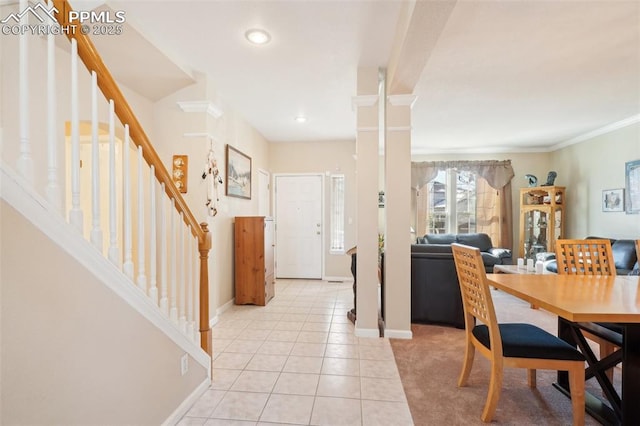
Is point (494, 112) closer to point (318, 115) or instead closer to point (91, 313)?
point (318, 115)

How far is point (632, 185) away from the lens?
172 inches

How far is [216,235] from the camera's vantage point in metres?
3.52

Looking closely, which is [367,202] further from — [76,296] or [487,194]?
[487,194]

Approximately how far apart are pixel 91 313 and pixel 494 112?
4872 millimetres

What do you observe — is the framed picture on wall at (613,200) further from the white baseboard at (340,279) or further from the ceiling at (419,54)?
the white baseboard at (340,279)

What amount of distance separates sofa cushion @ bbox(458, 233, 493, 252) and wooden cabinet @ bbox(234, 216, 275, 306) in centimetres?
390

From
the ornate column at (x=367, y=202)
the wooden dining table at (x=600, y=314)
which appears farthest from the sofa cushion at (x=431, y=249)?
the wooden dining table at (x=600, y=314)

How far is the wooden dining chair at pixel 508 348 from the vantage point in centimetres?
159

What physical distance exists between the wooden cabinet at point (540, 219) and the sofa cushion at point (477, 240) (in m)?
0.66

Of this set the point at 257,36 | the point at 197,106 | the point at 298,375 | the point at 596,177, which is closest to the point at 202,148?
the point at 197,106

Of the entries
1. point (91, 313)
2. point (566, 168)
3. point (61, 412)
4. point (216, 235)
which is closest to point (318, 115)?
point (216, 235)

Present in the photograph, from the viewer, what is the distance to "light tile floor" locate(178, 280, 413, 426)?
70.9 inches

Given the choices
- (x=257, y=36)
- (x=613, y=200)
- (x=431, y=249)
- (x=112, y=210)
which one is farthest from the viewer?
(x=613, y=200)

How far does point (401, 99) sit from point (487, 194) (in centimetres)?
435
